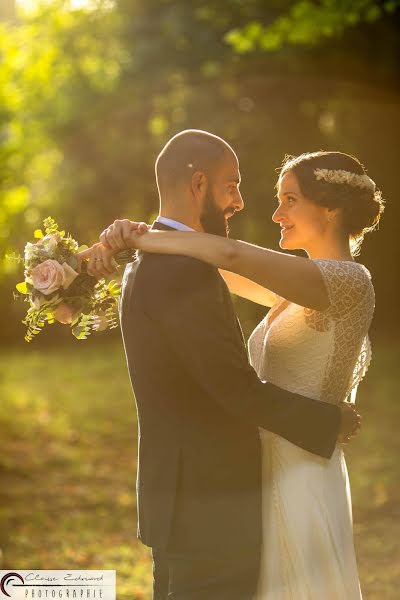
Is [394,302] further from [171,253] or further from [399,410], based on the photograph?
[171,253]

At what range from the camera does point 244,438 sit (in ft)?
10.00

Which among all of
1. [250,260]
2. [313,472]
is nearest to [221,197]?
[250,260]

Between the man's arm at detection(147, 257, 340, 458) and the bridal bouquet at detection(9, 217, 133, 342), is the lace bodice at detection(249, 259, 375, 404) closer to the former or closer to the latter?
the man's arm at detection(147, 257, 340, 458)

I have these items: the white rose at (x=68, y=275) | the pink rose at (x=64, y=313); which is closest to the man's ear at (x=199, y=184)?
the white rose at (x=68, y=275)

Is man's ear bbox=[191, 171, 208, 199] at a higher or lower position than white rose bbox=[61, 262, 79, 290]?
higher

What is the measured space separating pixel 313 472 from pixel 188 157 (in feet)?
4.00

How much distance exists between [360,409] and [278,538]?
9120 mm

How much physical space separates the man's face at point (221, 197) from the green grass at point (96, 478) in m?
3.91

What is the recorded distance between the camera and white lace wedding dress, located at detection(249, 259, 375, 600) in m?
3.11

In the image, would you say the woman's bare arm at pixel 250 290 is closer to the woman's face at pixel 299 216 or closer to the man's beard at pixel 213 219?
the woman's face at pixel 299 216

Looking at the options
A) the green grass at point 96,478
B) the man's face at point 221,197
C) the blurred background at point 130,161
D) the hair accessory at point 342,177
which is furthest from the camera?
the blurred background at point 130,161

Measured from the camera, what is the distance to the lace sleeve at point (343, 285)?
3094mm

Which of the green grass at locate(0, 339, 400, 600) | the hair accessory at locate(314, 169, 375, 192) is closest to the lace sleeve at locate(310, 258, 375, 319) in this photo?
the hair accessory at locate(314, 169, 375, 192)

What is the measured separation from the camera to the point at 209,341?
2805 mm
